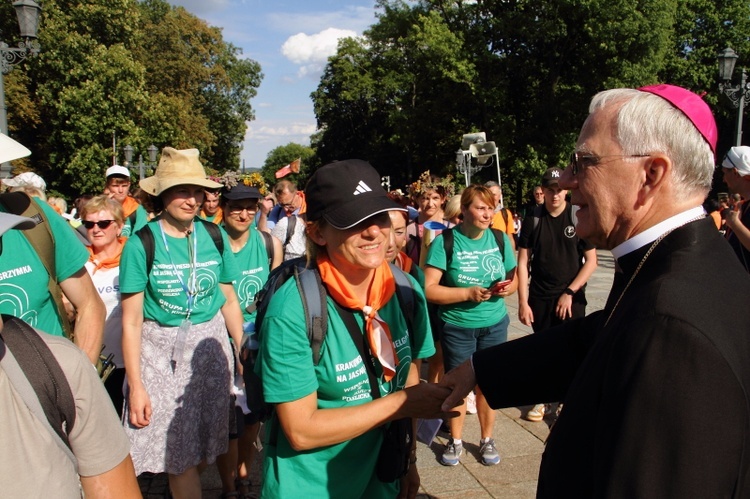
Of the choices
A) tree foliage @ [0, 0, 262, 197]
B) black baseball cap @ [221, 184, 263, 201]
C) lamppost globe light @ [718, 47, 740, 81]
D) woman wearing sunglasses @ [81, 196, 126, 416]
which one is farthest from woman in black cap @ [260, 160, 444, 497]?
tree foliage @ [0, 0, 262, 197]

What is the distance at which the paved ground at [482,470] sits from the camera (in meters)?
3.93

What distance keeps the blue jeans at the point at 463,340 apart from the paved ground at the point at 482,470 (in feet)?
2.31

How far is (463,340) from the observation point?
4.52 m

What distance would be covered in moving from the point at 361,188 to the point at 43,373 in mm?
1083

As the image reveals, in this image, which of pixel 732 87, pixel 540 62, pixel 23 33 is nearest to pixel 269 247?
pixel 23 33

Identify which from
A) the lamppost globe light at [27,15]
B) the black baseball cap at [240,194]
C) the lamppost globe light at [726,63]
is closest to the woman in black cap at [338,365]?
the black baseball cap at [240,194]

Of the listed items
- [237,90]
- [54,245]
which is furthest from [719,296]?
[237,90]

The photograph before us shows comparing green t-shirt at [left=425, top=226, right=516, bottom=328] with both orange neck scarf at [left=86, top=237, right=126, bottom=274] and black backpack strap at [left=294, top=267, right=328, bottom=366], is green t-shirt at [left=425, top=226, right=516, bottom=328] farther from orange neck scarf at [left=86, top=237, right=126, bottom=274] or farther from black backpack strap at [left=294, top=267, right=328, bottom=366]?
black backpack strap at [left=294, top=267, right=328, bottom=366]

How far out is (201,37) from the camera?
135 feet

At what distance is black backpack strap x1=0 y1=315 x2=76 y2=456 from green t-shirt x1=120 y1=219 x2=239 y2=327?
5.89 ft

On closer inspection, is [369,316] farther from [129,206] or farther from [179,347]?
[129,206]

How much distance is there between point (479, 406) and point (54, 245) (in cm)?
307

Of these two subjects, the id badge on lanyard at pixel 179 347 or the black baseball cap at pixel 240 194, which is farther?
the black baseball cap at pixel 240 194

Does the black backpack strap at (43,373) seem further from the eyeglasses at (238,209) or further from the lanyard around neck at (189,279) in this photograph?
the eyeglasses at (238,209)
